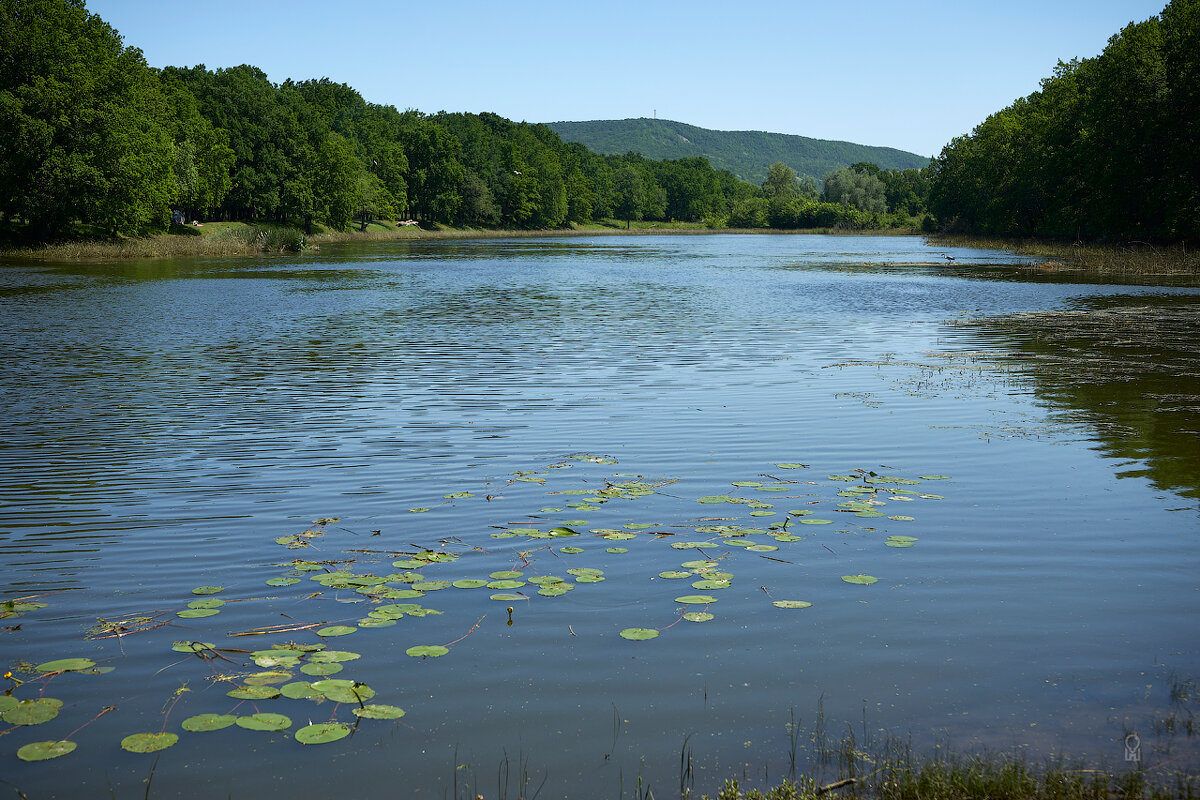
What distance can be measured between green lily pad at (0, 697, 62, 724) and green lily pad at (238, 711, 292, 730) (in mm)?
1044

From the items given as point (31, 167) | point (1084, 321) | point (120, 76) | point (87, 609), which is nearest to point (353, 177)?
point (120, 76)

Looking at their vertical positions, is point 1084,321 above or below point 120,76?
below

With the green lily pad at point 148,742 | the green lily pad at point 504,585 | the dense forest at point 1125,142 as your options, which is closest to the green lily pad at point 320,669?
the green lily pad at point 148,742

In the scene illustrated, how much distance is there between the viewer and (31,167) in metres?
56.1

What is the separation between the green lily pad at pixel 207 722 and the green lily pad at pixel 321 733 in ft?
1.31

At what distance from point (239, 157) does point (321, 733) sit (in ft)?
334

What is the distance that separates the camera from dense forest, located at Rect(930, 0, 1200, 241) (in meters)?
50.7

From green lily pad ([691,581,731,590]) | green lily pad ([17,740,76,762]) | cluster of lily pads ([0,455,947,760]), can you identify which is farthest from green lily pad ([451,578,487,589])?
green lily pad ([17,740,76,762])

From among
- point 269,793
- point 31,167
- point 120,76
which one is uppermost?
point 120,76

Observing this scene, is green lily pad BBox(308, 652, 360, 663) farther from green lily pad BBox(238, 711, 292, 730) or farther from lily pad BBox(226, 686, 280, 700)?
green lily pad BBox(238, 711, 292, 730)

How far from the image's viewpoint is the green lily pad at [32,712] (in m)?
4.78

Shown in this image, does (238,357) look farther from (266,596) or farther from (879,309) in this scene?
(879,309)

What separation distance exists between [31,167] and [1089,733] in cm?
6590

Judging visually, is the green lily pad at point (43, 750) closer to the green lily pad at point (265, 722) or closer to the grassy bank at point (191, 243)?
the green lily pad at point (265, 722)
